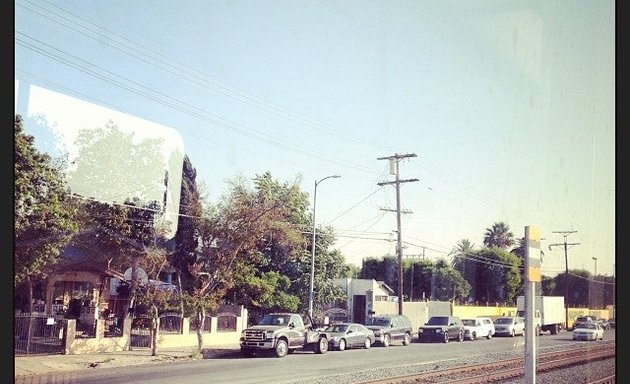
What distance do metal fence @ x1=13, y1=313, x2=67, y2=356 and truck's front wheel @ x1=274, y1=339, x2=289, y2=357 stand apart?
3.57 metres

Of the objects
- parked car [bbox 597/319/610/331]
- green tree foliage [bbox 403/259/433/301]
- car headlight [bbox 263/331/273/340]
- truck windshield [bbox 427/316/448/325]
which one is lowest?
parked car [bbox 597/319/610/331]

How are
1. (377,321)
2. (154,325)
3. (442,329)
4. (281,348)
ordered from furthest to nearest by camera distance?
(442,329) < (377,321) < (281,348) < (154,325)

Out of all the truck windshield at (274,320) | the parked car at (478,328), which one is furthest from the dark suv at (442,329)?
the truck windshield at (274,320)

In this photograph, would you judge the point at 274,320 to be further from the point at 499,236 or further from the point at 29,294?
the point at 499,236

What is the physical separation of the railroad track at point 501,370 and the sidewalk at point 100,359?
2.87 meters

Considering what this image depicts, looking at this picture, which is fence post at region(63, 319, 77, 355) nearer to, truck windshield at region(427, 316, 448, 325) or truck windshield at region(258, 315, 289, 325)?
truck windshield at region(258, 315, 289, 325)

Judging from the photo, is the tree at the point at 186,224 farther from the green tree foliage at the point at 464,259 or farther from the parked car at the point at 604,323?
the parked car at the point at 604,323

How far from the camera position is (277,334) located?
7.99 m

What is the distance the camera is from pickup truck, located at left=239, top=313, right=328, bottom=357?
773 cm

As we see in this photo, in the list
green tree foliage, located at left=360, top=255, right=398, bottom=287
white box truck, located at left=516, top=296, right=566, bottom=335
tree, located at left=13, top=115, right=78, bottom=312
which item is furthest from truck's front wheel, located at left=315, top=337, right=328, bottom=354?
white box truck, located at left=516, top=296, right=566, bottom=335

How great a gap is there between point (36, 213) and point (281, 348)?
466 cm

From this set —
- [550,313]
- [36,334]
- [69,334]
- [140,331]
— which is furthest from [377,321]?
[550,313]

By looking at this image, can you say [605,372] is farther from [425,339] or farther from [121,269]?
[121,269]

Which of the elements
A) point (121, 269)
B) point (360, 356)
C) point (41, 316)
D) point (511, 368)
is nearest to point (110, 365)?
point (121, 269)
